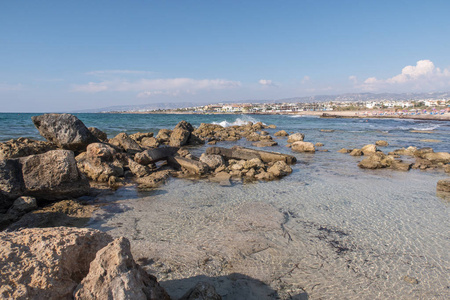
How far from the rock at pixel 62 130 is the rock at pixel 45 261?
349 inches

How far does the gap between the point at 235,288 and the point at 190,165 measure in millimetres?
7652

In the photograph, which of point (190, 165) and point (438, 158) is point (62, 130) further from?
point (438, 158)

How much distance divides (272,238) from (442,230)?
12.6ft

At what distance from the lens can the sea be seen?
4328 mm

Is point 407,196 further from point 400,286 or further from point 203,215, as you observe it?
point 203,215

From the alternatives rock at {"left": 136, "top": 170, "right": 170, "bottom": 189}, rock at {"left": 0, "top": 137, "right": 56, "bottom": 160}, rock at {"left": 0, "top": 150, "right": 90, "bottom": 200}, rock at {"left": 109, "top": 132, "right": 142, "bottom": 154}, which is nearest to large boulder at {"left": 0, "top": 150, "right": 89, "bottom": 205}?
rock at {"left": 0, "top": 150, "right": 90, "bottom": 200}

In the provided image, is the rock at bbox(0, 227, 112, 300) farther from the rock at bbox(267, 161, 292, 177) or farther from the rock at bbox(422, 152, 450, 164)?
the rock at bbox(422, 152, 450, 164)

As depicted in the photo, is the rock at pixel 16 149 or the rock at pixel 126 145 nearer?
the rock at pixel 16 149

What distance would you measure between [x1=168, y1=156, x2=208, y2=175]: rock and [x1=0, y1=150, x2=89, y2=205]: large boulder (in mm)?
4696

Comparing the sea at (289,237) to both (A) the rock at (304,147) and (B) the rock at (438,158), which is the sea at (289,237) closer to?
(B) the rock at (438,158)

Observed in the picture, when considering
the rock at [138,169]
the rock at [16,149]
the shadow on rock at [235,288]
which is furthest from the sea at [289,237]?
the rock at [16,149]

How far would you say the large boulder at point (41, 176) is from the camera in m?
6.67

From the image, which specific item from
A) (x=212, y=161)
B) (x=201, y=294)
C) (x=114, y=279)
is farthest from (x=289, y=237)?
(x=212, y=161)

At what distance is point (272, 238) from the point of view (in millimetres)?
5707
